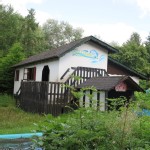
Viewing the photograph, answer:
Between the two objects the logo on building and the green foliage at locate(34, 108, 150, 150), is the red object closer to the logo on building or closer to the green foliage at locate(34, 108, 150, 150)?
the logo on building

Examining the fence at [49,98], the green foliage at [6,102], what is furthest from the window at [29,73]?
the fence at [49,98]

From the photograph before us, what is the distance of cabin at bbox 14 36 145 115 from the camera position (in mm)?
14922

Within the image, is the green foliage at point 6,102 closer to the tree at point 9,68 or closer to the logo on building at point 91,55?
the tree at point 9,68

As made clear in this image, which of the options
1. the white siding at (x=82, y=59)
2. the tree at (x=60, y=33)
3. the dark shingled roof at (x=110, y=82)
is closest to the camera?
the dark shingled roof at (x=110, y=82)

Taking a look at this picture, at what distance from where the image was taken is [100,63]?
1894 centimetres

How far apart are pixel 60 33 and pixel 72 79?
4897cm

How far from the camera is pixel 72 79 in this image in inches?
656

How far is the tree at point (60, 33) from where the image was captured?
63000 mm

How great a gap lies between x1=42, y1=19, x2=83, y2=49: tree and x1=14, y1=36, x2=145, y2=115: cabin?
4195 centimetres

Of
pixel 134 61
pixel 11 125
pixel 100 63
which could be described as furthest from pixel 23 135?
pixel 134 61

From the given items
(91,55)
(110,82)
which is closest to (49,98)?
(110,82)

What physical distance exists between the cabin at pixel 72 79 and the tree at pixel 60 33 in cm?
4195

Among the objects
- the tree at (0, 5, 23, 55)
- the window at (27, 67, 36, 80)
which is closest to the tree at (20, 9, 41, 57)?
the tree at (0, 5, 23, 55)

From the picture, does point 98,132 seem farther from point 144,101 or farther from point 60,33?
point 60,33
